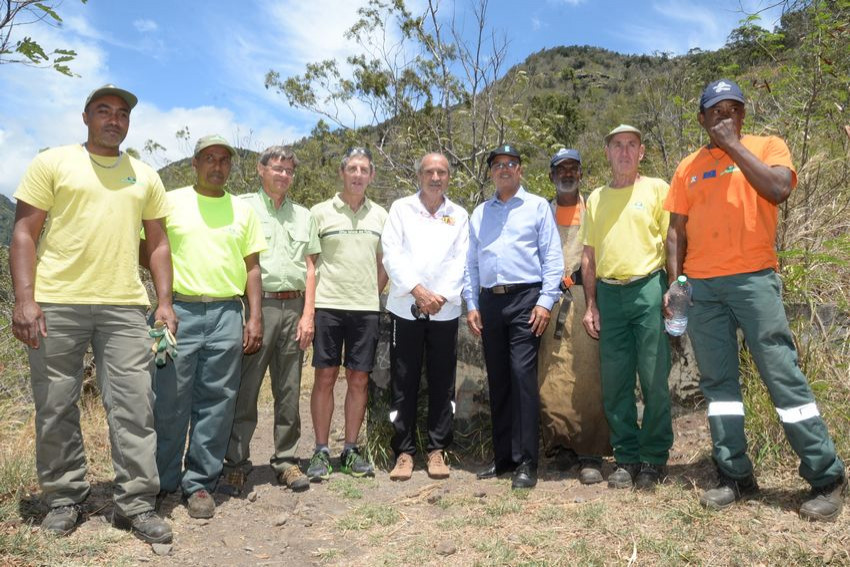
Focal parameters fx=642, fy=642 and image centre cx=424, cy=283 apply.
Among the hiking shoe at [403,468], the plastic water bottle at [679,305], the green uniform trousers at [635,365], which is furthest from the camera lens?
the hiking shoe at [403,468]

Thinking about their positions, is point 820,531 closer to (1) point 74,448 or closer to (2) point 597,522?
(2) point 597,522

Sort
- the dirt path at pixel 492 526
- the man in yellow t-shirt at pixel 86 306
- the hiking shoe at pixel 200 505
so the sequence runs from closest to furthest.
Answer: the dirt path at pixel 492 526 → the man in yellow t-shirt at pixel 86 306 → the hiking shoe at pixel 200 505

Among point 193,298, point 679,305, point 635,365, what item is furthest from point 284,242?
point 679,305

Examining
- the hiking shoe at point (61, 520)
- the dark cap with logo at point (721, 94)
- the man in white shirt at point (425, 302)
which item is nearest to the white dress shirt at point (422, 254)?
the man in white shirt at point (425, 302)

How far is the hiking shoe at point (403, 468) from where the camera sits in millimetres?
4719

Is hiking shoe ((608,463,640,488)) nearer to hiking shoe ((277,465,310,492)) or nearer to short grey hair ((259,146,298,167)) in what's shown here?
hiking shoe ((277,465,310,492))

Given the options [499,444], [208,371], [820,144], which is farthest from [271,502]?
[820,144]

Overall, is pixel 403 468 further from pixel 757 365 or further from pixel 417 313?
pixel 757 365

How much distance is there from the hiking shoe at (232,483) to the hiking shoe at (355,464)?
2.43 feet

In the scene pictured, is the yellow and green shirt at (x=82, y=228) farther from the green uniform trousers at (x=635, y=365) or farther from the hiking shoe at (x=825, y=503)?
the hiking shoe at (x=825, y=503)

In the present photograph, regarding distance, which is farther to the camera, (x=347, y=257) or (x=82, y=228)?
(x=347, y=257)

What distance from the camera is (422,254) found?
4676 mm

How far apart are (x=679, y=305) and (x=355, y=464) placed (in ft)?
8.46

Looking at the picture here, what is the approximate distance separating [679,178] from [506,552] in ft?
7.94
